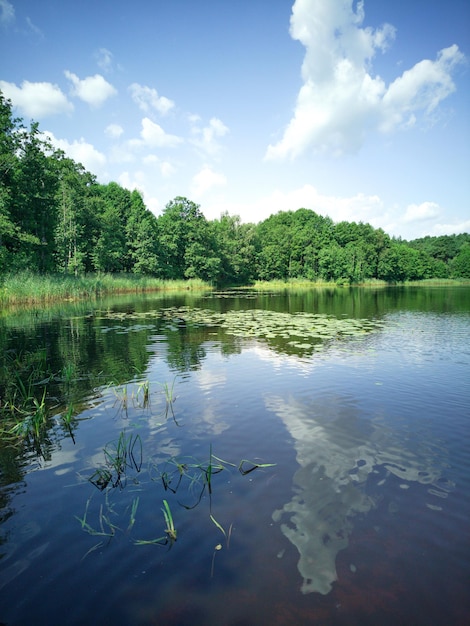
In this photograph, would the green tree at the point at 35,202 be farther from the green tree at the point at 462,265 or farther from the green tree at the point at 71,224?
the green tree at the point at 462,265

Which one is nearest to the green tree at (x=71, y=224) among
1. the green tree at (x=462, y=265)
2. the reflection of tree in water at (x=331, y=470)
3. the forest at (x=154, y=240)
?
the forest at (x=154, y=240)

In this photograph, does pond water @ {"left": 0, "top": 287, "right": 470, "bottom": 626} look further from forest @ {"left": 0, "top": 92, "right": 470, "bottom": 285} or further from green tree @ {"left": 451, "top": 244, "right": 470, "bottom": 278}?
green tree @ {"left": 451, "top": 244, "right": 470, "bottom": 278}

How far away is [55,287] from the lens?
2998cm

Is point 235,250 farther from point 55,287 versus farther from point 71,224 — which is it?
point 55,287

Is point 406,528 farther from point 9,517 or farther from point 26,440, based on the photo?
point 26,440

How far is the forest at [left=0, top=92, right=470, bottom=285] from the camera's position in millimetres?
32062

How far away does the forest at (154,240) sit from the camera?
32.1 metres

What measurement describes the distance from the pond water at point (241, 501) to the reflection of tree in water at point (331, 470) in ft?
0.07

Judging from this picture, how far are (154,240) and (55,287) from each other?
3180 cm

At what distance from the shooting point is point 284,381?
359 inches

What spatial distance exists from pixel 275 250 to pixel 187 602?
83.1 m

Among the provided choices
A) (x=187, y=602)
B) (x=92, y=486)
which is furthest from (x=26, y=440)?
(x=187, y=602)

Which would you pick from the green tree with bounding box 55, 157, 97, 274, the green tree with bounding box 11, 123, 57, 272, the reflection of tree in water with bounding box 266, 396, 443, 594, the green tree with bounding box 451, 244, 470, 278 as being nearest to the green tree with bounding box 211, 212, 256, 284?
the green tree with bounding box 55, 157, 97, 274

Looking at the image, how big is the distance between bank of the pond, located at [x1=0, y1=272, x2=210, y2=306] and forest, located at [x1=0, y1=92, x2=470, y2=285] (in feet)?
7.00
